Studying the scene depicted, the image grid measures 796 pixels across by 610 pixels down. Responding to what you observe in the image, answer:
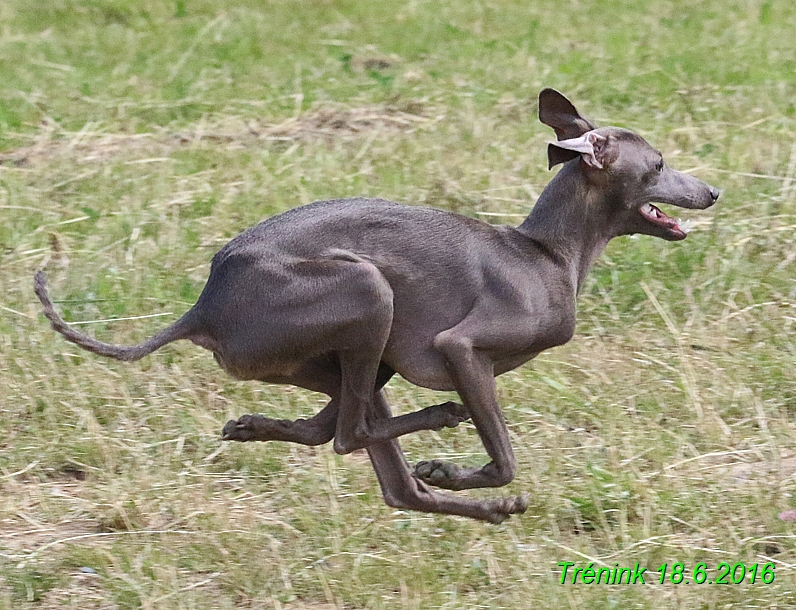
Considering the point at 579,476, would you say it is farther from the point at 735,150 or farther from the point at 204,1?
the point at 204,1

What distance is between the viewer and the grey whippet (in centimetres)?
427

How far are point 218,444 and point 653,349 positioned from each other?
1883mm

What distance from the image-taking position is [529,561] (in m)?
4.47

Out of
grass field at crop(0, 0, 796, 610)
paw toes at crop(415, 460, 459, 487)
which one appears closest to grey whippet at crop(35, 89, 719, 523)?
paw toes at crop(415, 460, 459, 487)

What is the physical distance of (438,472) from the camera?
14.6ft

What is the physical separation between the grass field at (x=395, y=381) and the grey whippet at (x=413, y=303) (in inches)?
15.8

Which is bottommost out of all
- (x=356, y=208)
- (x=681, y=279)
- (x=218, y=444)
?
(x=218, y=444)

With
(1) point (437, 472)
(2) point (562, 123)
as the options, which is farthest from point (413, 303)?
(2) point (562, 123)

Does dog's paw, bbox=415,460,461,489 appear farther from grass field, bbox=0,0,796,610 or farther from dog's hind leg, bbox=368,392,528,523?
grass field, bbox=0,0,796,610

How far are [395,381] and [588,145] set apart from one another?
5.48ft

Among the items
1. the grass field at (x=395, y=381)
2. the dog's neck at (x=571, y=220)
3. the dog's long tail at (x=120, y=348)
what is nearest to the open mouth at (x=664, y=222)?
the dog's neck at (x=571, y=220)

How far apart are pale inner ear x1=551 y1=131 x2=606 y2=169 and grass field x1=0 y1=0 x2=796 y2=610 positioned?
3.73 ft

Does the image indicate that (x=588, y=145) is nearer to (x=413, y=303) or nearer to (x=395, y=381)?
(x=413, y=303)

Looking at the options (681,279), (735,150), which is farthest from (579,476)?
(735,150)
